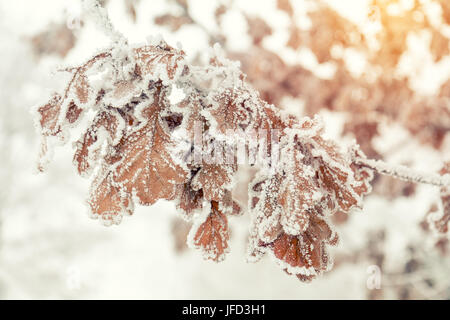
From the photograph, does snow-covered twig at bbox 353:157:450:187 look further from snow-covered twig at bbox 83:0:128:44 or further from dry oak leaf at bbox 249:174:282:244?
snow-covered twig at bbox 83:0:128:44

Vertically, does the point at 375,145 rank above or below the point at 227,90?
above

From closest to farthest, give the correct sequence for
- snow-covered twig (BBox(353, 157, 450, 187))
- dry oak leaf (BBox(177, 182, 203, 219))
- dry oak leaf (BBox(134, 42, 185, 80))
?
dry oak leaf (BBox(134, 42, 185, 80)), dry oak leaf (BBox(177, 182, 203, 219)), snow-covered twig (BBox(353, 157, 450, 187))

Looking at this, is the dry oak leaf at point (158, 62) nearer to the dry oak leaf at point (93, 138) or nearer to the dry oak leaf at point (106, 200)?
the dry oak leaf at point (93, 138)

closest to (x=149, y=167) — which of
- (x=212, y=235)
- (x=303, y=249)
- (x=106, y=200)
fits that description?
(x=106, y=200)

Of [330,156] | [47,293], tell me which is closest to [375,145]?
[330,156]

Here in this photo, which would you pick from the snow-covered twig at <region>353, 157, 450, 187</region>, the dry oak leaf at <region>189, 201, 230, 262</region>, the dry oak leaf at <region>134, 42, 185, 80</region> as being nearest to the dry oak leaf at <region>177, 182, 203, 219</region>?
the dry oak leaf at <region>189, 201, 230, 262</region>

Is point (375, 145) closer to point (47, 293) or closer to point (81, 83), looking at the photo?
point (81, 83)
